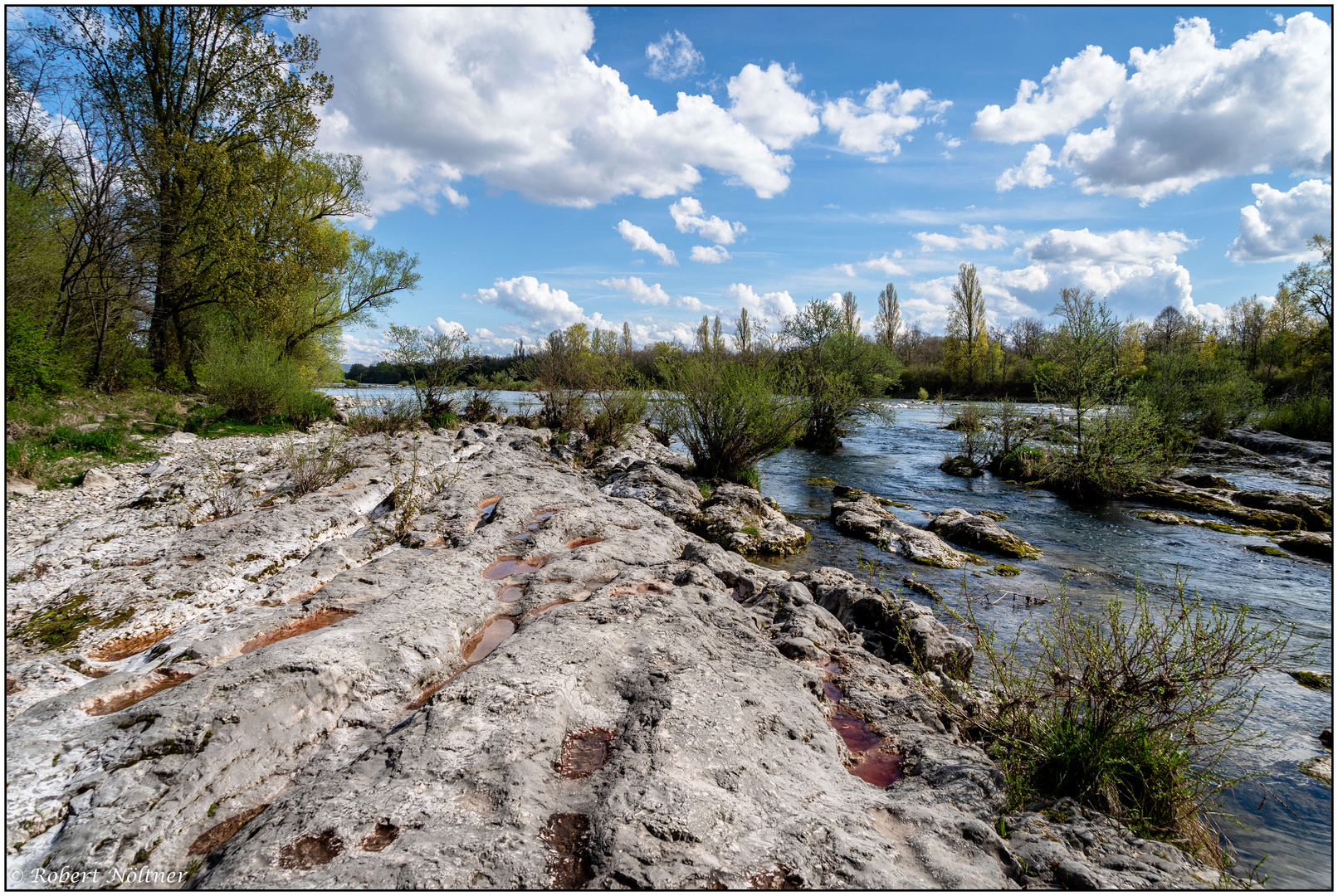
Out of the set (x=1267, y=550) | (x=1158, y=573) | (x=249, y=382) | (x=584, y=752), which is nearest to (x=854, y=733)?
(x=584, y=752)

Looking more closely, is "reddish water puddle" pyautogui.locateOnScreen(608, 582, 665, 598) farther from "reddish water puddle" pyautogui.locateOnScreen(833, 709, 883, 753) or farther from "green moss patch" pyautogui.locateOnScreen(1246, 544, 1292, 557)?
"green moss patch" pyautogui.locateOnScreen(1246, 544, 1292, 557)

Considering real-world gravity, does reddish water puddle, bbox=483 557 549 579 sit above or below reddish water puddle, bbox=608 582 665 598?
above

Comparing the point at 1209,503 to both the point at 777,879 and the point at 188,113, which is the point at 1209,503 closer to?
the point at 777,879

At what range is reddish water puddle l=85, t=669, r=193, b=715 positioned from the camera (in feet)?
10.4

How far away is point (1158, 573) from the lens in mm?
8102

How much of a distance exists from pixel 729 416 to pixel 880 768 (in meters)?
9.73

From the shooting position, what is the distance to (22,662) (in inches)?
142

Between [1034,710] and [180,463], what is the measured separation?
12856 millimetres

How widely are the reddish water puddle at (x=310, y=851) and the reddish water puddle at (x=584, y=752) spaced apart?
0.98 metres

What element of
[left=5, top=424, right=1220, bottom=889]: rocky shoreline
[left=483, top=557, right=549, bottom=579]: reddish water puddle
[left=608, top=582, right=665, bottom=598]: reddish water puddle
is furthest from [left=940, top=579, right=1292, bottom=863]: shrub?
→ [left=483, top=557, right=549, bottom=579]: reddish water puddle

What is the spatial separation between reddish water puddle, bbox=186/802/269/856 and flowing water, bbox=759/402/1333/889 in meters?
5.40

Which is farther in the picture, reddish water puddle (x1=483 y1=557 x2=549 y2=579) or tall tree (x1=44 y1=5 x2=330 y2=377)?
tall tree (x1=44 y1=5 x2=330 y2=377)

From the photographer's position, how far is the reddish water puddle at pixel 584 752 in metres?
2.80

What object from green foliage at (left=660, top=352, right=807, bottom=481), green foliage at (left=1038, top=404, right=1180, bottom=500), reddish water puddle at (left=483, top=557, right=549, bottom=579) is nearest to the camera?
reddish water puddle at (left=483, top=557, right=549, bottom=579)
